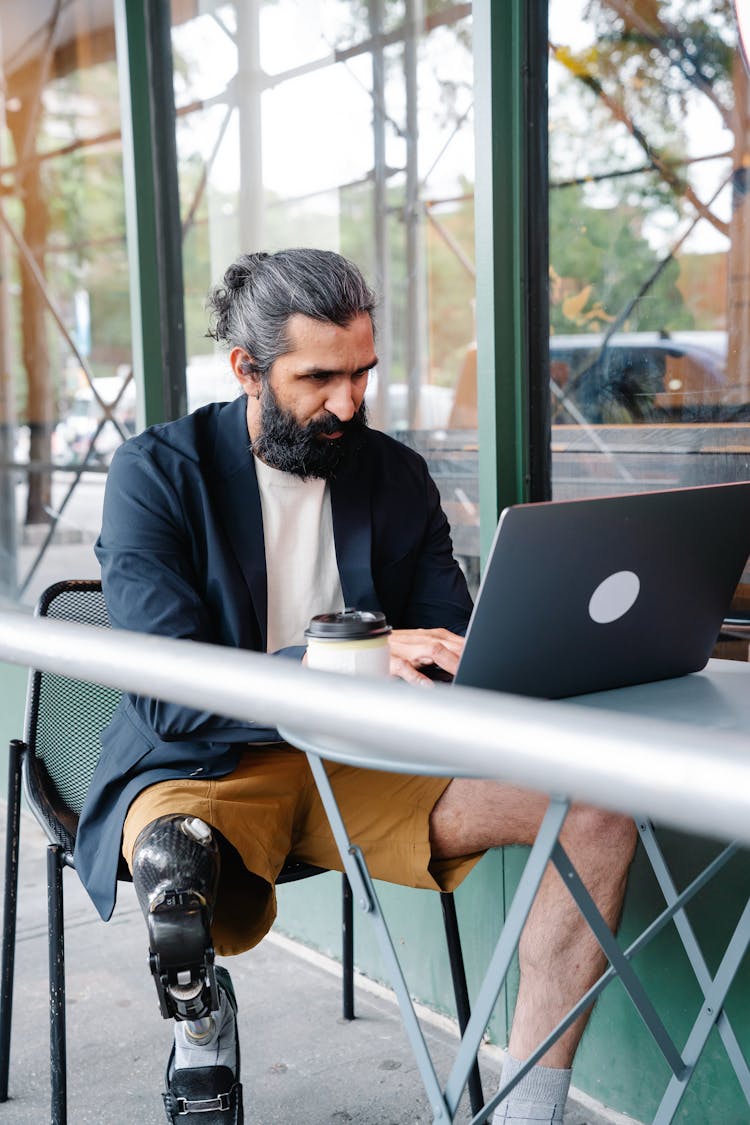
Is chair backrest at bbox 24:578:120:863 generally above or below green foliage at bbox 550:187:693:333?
below

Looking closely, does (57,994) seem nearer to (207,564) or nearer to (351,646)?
(207,564)

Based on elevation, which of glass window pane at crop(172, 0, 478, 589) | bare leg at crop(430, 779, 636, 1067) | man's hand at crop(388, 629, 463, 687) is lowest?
bare leg at crop(430, 779, 636, 1067)

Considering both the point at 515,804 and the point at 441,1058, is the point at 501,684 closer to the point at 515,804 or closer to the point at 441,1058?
the point at 515,804

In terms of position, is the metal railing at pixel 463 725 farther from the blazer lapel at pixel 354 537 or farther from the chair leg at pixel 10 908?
the chair leg at pixel 10 908

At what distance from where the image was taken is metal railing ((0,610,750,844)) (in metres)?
0.46

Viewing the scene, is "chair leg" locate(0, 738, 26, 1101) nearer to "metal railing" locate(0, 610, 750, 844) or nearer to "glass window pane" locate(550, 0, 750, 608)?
"glass window pane" locate(550, 0, 750, 608)

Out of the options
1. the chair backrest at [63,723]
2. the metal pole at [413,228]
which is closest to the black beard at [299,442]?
the chair backrest at [63,723]

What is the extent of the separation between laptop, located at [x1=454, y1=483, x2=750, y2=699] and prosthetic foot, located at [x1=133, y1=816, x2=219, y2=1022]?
474mm

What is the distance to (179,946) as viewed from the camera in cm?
148

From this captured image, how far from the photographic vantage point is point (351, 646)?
1372 mm

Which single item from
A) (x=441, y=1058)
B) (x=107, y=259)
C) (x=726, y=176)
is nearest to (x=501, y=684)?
(x=441, y=1058)

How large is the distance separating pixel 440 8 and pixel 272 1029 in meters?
6.97

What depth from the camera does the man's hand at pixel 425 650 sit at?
5.13 feet

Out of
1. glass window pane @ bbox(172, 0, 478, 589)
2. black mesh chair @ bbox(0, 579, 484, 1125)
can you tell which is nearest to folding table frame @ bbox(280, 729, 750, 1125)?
black mesh chair @ bbox(0, 579, 484, 1125)
